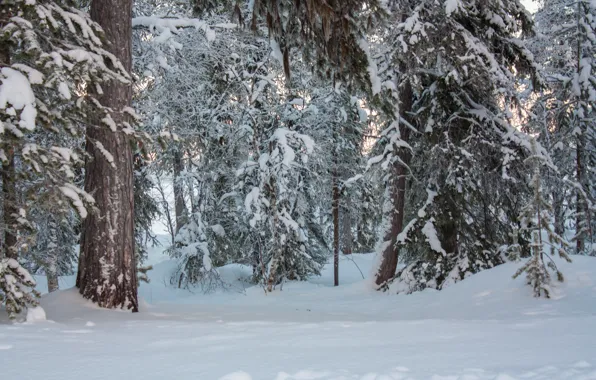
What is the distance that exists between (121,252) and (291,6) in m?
4.11

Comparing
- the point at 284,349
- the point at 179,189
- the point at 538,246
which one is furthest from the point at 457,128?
the point at 179,189

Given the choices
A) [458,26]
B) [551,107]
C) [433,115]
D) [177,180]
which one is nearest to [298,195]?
[177,180]

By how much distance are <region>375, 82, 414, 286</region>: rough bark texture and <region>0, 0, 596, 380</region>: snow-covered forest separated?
6 cm

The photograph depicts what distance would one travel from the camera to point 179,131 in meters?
11.9

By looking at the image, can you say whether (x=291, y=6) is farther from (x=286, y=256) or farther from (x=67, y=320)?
(x=286, y=256)

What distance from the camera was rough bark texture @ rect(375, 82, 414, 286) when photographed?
12.0m

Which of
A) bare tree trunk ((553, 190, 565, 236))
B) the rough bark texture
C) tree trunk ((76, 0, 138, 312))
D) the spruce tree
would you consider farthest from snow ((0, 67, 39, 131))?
bare tree trunk ((553, 190, 565, 236))

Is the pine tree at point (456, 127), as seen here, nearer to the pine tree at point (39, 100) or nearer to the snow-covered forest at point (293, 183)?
the snow-covered forest at point (293, 183)

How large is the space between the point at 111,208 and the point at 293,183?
8.28 meters

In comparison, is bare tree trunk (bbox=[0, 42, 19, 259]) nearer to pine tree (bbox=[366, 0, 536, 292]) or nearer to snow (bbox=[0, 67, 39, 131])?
snow (bbox=[0, 67, 39, 131])

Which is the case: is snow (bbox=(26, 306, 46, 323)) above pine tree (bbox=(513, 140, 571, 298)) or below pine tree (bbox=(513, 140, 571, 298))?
below

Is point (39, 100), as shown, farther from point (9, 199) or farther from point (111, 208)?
point (111, 208)

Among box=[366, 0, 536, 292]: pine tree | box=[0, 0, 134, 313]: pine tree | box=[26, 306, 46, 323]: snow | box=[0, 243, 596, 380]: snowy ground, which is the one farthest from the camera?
box=[366, 0, 536, 292]: pine tree

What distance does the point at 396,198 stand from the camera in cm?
1227
